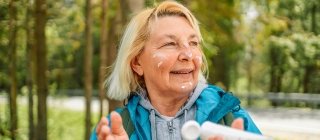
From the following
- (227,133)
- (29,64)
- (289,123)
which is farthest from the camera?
(289,123)

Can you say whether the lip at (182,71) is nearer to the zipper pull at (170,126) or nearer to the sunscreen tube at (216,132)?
the zipper pull at (170,126)

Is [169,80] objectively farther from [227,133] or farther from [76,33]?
[76,33]

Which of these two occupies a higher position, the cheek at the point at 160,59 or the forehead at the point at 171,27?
the forehead at the point at 171,27

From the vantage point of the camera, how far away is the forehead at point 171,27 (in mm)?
1878

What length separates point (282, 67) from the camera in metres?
26.7

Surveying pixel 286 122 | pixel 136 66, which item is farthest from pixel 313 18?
pixel 136 66

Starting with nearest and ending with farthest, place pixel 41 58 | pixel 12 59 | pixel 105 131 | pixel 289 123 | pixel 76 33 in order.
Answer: pixel 105 131 < pixel 41 58 < pixel 12 59 < pixel 76 33 < pixel 289 123

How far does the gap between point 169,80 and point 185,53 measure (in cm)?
11

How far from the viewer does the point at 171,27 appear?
6.20ft

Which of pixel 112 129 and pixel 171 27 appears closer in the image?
pixel 112 129

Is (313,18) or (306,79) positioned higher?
(313,18)

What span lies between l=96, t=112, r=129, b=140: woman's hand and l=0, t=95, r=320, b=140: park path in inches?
410

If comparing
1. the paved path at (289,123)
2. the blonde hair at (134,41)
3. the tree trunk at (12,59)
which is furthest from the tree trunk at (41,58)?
the paved path at (289,123)

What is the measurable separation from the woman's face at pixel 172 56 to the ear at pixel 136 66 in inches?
3.1
